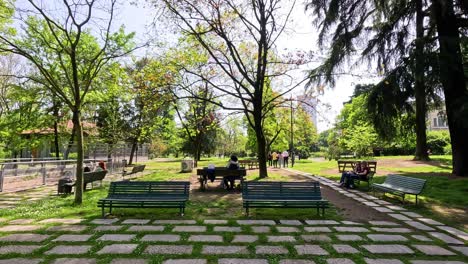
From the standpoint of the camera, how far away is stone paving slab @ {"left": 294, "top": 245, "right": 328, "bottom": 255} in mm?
5016

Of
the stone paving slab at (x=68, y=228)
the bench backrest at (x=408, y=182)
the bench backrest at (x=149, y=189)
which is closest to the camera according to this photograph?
the stone paving slab at (x=68, y=228)

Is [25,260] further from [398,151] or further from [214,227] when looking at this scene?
[398,151]

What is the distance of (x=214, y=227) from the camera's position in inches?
260

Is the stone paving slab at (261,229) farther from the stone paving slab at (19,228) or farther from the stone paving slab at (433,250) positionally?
the stone paving slab at (19,228)

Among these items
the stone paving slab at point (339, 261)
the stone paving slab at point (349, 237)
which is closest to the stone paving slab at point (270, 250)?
the stone paving slab at point (339, 261)

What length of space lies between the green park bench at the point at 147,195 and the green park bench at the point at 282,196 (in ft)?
5.26

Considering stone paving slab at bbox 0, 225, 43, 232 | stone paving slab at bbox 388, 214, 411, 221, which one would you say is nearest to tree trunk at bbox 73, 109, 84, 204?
stone paving slab at bbox 0, 225, 43, 232

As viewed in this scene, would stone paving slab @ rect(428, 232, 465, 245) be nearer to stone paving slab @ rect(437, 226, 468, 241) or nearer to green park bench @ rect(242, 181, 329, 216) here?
stone paving slab @ rect(437, 226, 468, 241)

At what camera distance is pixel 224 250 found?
5098mm

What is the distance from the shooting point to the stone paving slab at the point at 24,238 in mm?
5602

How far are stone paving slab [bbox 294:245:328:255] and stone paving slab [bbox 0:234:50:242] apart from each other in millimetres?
4547

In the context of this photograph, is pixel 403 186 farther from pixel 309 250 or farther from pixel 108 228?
pixel 108 228

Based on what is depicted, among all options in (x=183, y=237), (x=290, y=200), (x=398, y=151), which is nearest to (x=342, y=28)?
(x=290, y=200)

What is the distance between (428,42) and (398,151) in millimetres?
32076
